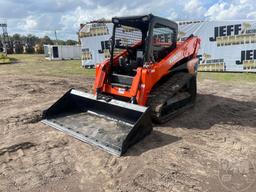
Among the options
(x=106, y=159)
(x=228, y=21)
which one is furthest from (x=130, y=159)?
(x=228, y=21)

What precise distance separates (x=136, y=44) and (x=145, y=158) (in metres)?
2.81

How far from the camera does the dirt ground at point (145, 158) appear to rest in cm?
312

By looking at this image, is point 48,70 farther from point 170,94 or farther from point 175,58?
point 170,94

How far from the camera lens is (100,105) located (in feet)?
16.6

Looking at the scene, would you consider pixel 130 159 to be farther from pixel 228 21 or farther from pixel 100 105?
pixel 228 21

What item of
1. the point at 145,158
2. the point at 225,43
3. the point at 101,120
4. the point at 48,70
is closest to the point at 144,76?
the point at 101,120

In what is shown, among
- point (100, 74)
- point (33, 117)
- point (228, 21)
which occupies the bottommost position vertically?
point (33, 117)

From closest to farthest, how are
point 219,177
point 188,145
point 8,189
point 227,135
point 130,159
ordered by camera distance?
point 8,189 < point 219,177 < point 130,159 < point 188,145 < point 227,135

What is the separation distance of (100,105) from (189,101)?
2329mm

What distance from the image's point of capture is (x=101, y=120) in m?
4.88

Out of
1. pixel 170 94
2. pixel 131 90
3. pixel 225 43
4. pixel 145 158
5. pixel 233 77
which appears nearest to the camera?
pixel 145 158

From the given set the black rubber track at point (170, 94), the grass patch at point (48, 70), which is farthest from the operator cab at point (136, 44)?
the grass patch at point (48, 70)

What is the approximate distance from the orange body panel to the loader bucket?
366mm

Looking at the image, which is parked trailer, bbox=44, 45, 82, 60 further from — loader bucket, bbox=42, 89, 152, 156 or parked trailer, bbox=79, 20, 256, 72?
loader bucket, bbox=42, 89, 152, 156
